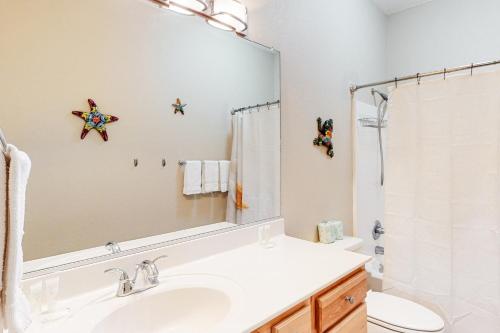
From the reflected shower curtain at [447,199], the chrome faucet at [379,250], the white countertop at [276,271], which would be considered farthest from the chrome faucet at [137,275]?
the chrome faucet at [379,250]

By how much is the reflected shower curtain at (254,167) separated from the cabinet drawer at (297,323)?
59cm

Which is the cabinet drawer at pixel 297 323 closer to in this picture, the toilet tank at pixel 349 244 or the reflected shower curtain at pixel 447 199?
the toilet tank at pixel 349 244

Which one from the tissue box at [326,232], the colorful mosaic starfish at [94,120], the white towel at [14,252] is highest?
the colorful mosaic starfish at [94,120]

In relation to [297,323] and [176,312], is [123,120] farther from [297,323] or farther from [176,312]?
[297,323]

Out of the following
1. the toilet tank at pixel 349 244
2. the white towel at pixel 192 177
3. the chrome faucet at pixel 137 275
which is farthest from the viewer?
the toilet tank at pixel 349 244

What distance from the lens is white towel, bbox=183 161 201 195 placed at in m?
1.28

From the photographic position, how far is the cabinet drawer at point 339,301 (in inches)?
41.8

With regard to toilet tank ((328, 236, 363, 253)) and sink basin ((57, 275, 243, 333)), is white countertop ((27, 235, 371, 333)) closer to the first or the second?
sink basin ((57, 275, 243, 333))

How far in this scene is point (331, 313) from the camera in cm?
110

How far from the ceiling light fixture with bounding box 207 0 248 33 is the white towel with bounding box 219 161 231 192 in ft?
2.15

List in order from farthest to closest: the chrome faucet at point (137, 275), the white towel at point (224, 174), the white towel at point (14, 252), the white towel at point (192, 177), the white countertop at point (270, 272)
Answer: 1. the white towel at point (224, 174)
2. the white towel at point (192, 177)
3. the chrome faucet at point (137, 275)
4. the white countertop at point (270, 272)
5. the white towel at point (14, 252)

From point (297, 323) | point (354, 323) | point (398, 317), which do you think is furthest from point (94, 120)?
point (398, 317)

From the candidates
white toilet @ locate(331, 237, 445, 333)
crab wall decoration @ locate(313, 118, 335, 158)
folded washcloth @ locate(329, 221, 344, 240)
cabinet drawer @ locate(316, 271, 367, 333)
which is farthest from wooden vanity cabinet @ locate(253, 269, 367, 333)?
crab wall decoration @ locate(313, 118, 335, 158)

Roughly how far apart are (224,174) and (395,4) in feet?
8.14
